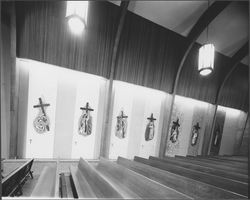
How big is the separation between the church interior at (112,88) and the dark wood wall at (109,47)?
26 mm

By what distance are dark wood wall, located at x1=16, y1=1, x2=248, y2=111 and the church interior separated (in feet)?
0.08

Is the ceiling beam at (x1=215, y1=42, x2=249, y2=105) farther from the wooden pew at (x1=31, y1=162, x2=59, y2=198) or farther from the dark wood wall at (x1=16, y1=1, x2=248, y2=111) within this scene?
the wooden pew at (x1=31, y1=162, x2=59, y2=198)

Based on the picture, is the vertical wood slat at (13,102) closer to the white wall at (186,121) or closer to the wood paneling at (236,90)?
the white wall at (186,121)

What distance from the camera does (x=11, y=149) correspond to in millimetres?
3781

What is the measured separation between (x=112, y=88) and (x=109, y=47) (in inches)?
50.7

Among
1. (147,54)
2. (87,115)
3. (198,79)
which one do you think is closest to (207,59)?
(147,54)

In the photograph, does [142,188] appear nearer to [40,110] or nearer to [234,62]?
[40,110]

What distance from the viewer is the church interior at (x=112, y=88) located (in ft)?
8.87

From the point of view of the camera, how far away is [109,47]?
4.89m

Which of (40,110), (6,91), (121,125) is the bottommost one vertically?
(121,125)

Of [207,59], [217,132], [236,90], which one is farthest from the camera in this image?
[236,90]

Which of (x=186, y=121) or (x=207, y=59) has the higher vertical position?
(x=207, y=59)

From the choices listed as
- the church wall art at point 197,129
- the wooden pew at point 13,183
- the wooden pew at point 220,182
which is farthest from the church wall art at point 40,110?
the church wall art at point 197,129

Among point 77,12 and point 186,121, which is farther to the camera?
point 186,121
